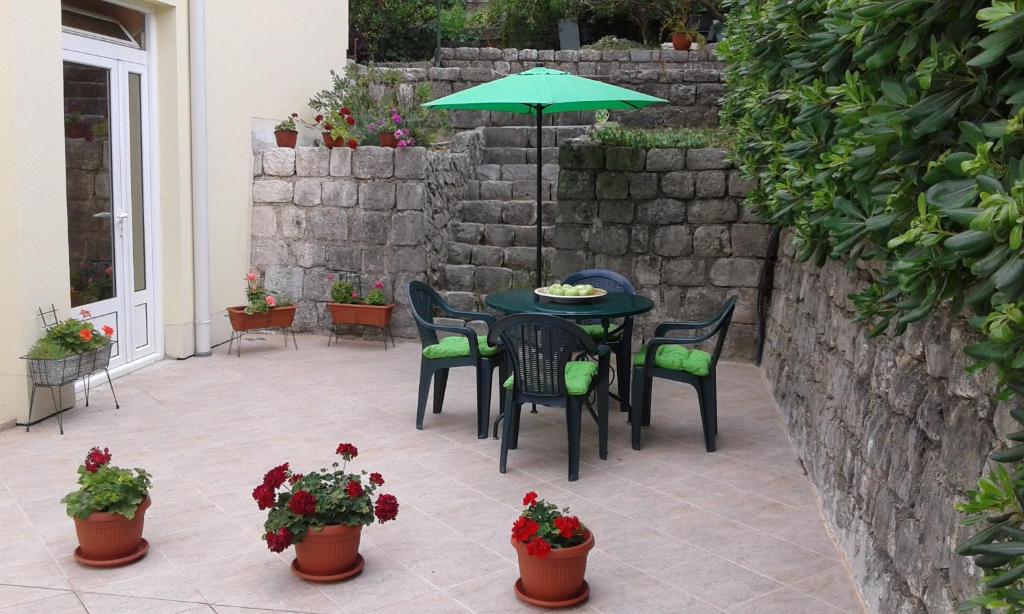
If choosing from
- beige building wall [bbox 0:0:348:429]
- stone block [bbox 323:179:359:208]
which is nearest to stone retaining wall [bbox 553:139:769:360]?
stone block [bbox 323:179:359:208]

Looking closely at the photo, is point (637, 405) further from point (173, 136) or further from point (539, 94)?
point (173, 136)

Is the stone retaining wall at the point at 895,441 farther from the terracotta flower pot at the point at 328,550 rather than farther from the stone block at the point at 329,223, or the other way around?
the stone block at the point at 329,223

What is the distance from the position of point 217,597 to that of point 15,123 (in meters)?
3.21

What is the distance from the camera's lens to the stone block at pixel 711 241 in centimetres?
753

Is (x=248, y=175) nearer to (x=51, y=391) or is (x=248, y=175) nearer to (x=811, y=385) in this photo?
(x=51, y=391)

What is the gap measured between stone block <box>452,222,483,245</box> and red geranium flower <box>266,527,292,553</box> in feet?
18.8

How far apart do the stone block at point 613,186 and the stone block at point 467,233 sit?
1624 millimetres

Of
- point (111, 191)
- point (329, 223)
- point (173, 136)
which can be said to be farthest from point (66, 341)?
point (329, 223)

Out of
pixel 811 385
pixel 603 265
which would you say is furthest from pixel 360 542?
pixel 603 265

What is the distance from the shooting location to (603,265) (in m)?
7.79

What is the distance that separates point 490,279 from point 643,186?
1714mm

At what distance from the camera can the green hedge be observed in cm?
154

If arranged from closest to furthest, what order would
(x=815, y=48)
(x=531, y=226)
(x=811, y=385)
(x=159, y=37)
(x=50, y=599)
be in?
(x=815, y=48) < (x=50, y=599) < (x=811, y=385) < (x=159, y=37) < (x=531, y=226)

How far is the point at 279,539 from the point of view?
A: 136 inches
